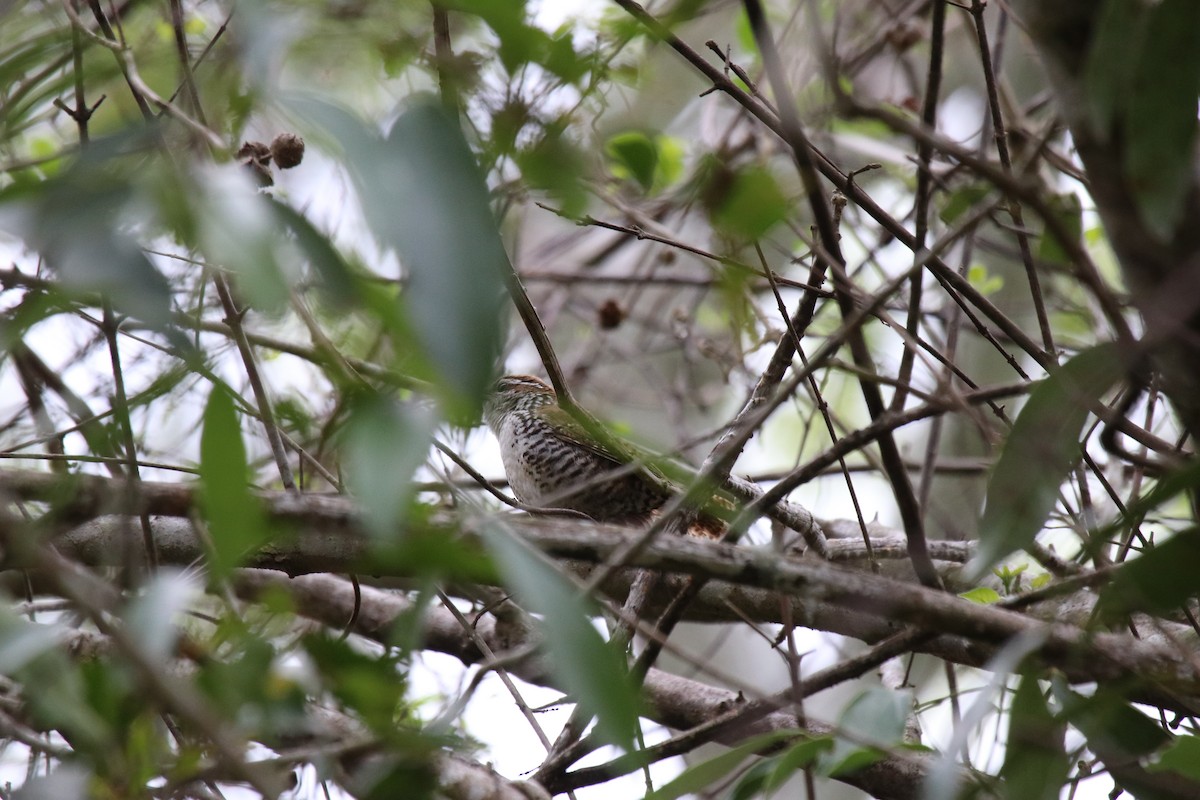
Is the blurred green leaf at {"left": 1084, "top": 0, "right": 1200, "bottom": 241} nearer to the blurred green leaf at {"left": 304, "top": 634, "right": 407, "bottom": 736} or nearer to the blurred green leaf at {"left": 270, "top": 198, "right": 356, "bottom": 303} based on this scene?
the blurred green leaf at {"left": 270, "top": 198, "right": 356, "bottom": 303}

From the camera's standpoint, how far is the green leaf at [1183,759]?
1.39 metres

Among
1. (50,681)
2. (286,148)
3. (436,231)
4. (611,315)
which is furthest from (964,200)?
(611,315)

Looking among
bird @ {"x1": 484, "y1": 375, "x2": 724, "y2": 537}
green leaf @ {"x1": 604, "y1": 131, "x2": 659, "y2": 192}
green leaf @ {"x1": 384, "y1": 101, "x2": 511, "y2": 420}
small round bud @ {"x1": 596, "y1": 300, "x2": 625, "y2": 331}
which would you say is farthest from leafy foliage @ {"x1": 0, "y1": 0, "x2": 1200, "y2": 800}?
small round bud @ {"x1": 596, "y1": 300, "x2": 625, "y2": 331}

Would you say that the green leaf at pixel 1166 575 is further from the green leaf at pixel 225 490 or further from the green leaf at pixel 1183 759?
the green leaf at pixel 225 490

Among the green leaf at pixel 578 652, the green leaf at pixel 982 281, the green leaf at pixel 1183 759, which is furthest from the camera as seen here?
the green leaf at pixel 982 281

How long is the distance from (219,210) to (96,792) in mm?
650

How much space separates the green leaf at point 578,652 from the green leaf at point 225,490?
264 mm

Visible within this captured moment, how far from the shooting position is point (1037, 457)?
1384 millimetres

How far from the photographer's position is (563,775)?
67.9 inches

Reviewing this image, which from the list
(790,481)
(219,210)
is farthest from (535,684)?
(219,210)

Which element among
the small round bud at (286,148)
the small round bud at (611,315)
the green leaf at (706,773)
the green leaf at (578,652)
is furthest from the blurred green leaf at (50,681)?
the small round bud at (611,315)

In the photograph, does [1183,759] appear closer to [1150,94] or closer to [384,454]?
[1150,94]

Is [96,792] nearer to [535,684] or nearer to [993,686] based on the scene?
[993,686]

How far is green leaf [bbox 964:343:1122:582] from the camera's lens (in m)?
1.39
